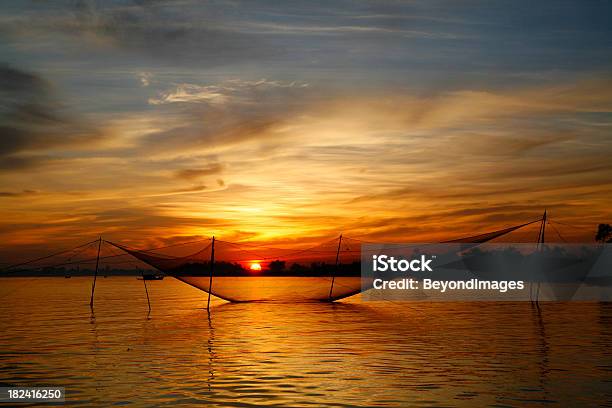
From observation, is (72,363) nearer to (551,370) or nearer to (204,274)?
(551,370)

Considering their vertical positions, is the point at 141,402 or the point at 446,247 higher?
the point at 446,247

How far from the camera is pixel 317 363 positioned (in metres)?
18.6

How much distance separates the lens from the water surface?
46.1 feet

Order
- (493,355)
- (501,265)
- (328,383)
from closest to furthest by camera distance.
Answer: (328,383) < (493,355) < (501,265)

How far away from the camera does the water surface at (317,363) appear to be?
1406cm

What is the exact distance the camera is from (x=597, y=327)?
100 feet

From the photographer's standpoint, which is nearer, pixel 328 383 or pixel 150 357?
pixel 328 383

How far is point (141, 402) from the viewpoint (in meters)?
13.5

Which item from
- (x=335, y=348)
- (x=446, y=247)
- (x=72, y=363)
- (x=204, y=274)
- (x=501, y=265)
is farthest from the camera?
(x=501, y=265)

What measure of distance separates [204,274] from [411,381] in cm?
2679

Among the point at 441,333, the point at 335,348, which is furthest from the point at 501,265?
the point at 335,348

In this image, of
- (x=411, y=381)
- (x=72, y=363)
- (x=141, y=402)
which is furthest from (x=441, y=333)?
(x=141, y=402)

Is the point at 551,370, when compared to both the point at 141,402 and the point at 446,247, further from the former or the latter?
the point at 446,247

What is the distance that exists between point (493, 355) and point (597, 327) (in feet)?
41.6
